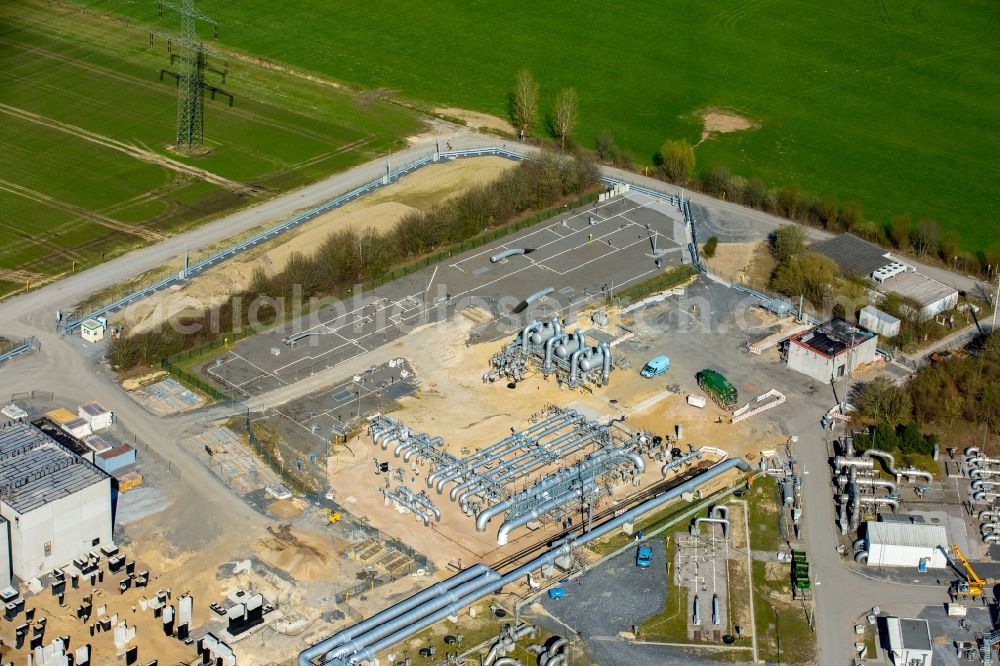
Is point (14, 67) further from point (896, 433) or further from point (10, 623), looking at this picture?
point (896, 433)

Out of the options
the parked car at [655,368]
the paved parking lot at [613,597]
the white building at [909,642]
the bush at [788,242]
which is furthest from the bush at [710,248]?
the white building at [909,642]

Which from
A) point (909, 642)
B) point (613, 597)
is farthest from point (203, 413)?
point (909, 642)

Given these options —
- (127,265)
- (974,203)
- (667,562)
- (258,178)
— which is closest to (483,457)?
(667,562)

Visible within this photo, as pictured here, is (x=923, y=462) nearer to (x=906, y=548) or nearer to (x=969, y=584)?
(x=906, y=548)

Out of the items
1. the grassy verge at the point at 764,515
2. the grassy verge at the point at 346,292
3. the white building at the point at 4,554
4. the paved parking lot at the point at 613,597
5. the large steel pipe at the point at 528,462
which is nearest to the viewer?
the paved parking lot at the point at 613,597

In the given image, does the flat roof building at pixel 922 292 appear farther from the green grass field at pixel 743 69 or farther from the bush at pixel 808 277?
the green grass field at pixel 743 69

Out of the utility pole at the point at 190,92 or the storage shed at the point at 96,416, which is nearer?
the storage shed at the point at 96,416

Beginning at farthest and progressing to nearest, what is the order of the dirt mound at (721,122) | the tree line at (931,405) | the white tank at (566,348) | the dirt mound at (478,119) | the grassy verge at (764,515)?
the dirt mound at (478,119) < the dirt mound at (721,122) < the white tank at (566,348) < the tree line at (931,405) < the grassy verge at (764,515)

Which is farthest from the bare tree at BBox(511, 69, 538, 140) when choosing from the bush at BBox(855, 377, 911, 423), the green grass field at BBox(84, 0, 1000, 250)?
the bush at BBox(855, 377, 911, 423)
